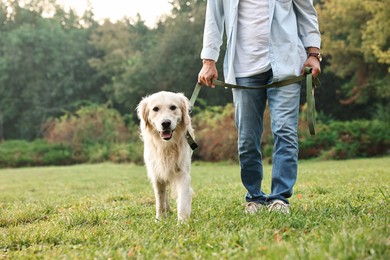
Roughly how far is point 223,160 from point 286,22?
1406cm

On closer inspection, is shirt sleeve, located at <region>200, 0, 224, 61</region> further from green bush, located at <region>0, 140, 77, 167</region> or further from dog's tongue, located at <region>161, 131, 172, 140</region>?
green bush, located at <region>0, 140, 77, 167</region>

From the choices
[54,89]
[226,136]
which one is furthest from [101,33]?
[226,136]

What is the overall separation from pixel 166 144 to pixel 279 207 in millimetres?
1170

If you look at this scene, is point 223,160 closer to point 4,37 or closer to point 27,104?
point 27,104

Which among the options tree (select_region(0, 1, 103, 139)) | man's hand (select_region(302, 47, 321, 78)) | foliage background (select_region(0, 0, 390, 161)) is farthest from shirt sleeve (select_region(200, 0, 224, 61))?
tree (select_region(0, 1, 103, 139))

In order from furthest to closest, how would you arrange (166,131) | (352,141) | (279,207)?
(352,141)
(166,131)
(279,207)

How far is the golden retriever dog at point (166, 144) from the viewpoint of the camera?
396cm

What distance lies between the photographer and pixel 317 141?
59.0 feet

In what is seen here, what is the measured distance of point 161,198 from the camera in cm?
412

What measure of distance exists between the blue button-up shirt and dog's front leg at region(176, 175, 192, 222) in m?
0.99

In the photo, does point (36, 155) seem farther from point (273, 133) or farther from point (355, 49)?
point (273, 133)

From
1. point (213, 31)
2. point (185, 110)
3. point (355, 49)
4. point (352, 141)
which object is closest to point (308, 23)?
point (213, 31)

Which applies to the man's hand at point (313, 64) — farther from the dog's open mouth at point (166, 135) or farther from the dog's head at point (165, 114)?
the dog's open mouth at point (166, 135)

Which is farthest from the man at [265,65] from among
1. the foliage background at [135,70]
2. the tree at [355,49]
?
the tree at [355,49]
